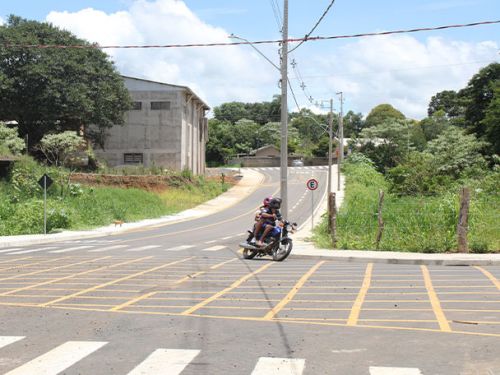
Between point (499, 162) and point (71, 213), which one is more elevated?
point (499, 162)

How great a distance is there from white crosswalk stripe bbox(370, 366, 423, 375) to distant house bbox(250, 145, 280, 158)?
11022 centimetres

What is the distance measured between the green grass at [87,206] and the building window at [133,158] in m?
6.66

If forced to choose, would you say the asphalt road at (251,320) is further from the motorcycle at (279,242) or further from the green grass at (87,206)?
the green grass at (87,206)

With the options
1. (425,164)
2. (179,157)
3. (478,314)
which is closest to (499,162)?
(425,164)

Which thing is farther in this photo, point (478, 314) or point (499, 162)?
point (499, 162)

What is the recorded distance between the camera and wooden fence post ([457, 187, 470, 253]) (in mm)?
17391

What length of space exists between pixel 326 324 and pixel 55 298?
15.4 feet

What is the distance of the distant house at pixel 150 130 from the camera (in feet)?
212

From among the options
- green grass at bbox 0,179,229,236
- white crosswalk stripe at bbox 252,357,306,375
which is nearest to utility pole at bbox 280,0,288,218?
green grass at bbox 0,179,229,236

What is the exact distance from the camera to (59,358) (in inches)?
246

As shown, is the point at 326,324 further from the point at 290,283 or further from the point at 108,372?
the point at 290,283

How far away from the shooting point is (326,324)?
7.80 m

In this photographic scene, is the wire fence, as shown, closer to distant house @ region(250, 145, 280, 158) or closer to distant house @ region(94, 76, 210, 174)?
distant house @ region(94, 76, 210, 174)

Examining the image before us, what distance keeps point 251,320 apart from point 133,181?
1991 inches
